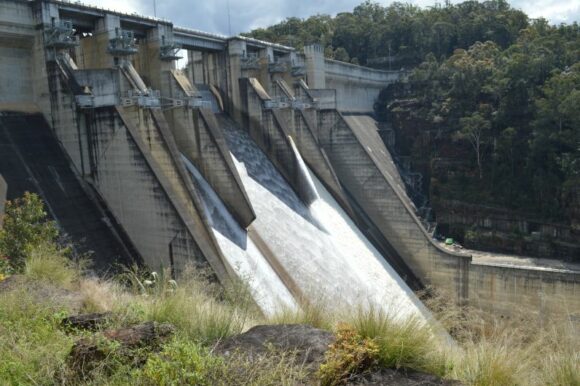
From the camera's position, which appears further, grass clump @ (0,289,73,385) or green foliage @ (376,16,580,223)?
green foliage @ (376,16,580,223)

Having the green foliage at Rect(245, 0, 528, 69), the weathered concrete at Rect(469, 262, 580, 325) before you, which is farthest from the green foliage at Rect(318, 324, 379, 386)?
the green foliage at Rect(245, 0, 528, 69)

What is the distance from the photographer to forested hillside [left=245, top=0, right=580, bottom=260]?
26.7 metres

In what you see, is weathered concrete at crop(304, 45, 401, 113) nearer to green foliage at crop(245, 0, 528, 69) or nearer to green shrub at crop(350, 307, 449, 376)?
green foliage at crop(245, 0, 528, 69)

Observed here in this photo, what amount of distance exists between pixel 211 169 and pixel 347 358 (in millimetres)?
12394

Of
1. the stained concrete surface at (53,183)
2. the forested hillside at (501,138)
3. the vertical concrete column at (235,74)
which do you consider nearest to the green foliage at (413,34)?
the forested hillside at (501,138)

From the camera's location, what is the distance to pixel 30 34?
42.9 feet

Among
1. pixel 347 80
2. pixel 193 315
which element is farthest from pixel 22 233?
pixel 347 80

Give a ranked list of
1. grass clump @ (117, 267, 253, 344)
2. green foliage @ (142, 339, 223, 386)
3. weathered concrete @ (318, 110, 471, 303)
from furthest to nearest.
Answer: weathered concrete @ (318, 110, 471, 303) < grass clump @ (117, 267, 253, 344) < green foliage @ (142, 339, 223, 386)

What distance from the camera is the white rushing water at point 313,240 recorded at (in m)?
15.1

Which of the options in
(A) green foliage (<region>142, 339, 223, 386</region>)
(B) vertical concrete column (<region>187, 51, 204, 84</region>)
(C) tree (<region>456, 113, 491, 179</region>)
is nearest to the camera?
(A) green foliage (<region>142, 339, 223, 386</region>)

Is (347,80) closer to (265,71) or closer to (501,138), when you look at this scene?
(501,138)

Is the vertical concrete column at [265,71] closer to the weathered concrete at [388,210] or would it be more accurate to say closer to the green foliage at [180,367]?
the weathered concrete at [388,210]

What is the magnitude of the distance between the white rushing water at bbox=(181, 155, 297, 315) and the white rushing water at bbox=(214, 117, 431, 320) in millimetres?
667

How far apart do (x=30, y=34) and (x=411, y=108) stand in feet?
87.6
